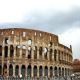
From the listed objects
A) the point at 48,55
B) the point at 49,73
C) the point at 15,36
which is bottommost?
the point at 49,73

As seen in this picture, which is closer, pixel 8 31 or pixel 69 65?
pixel 8 31

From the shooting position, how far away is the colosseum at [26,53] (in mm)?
41156

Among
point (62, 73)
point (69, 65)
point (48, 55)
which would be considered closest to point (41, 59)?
point (48, 55)

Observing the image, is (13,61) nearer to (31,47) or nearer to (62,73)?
(31,47)

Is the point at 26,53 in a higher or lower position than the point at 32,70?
higher

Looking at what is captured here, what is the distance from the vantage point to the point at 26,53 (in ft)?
137

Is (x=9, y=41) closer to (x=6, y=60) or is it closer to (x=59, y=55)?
(x=6, y=60)

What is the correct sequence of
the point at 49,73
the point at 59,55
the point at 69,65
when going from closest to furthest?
the point at 49,73, the point at 59,55, the point at 69,65

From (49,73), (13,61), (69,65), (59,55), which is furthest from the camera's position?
(69,65)

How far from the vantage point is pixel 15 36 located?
41.7 m

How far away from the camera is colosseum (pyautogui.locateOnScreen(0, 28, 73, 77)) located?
41.2 m

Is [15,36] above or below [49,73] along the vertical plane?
above

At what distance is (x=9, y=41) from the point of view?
136ft

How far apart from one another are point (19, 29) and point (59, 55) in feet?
32.5
